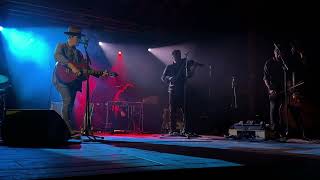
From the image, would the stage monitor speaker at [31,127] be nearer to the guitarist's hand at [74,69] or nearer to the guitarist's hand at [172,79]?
the guitarist's hand at [74,69]

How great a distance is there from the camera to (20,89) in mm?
9961

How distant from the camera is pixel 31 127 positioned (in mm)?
4285

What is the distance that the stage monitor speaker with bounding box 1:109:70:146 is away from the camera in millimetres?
4246

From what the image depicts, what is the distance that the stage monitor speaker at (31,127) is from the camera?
4.25 metres

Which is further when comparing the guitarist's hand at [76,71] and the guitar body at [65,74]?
the guitar body at [65,74]

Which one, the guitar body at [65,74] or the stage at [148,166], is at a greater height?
the guitar body at [65,74]

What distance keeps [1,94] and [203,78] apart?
5.39m

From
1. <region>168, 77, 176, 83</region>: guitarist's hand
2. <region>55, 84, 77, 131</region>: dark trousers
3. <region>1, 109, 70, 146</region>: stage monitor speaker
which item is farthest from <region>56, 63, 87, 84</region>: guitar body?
<region>168, 77, 176, 83</region>: guitarist's hand

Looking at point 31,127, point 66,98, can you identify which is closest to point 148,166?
point 31,127

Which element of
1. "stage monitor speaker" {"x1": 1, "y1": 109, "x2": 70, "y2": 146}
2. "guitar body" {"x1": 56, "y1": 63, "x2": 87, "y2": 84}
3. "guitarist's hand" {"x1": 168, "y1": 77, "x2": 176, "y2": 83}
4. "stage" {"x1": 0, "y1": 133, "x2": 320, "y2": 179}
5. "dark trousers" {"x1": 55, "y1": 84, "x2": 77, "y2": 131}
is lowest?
"stage" {"x1": 0, "y1": 133, "x2": 320, "y2": 179}

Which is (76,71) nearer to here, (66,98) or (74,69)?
(74,69)

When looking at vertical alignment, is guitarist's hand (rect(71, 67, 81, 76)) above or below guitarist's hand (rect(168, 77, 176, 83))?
below

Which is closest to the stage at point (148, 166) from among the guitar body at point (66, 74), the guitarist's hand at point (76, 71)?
the guitarist's hand at point (76, 71)

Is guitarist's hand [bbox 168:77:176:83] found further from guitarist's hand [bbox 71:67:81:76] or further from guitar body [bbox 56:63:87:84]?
guitarist's hand [bbox 71:67:81:76]
